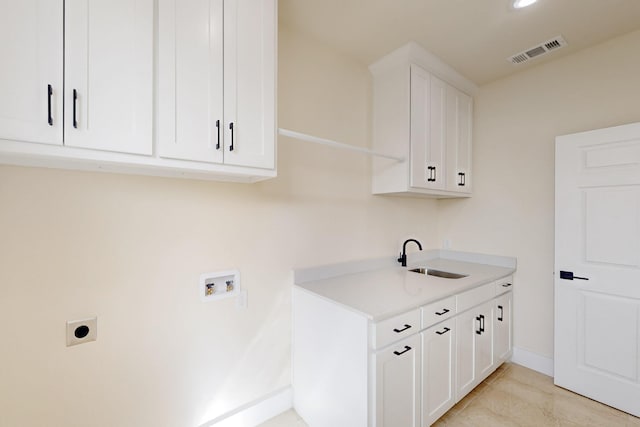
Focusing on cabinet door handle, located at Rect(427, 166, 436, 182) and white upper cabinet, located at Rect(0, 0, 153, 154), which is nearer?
white upper cabinet, located at Rect(0, 0, 153, 154)

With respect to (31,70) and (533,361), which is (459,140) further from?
(31,70)

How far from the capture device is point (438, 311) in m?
1.67

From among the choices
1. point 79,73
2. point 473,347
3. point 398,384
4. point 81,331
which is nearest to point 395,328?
point 398,384

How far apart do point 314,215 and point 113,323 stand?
1283mm

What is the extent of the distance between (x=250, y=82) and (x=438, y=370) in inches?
77.0

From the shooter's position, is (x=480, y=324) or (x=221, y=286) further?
(x=480, y=324)

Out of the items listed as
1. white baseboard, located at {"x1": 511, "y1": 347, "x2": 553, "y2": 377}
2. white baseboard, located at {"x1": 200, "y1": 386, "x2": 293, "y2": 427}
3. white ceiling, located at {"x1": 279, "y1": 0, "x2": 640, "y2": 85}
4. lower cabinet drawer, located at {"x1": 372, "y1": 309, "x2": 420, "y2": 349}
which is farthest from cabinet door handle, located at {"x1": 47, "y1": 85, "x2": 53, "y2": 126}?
white baseboard, located at {"x1": 511, "y1": 347, "x2": 553, "y2": 377}

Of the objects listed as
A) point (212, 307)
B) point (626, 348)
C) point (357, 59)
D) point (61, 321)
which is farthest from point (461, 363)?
point (357, 59)

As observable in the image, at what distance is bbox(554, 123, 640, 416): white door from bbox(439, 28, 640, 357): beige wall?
0.67 ft

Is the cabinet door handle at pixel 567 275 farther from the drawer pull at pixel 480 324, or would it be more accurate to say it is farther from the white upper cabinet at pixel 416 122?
the white upper cabinet at pixel 416 122

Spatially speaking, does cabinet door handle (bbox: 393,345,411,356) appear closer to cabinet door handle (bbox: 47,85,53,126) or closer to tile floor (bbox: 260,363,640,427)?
tile floor (bbox: 260,363,640,427)

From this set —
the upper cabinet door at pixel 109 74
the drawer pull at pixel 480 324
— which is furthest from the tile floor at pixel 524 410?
the upper cabinet door at pixel 109 74

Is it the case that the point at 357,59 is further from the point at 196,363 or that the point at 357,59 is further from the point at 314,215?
the point at 196,363

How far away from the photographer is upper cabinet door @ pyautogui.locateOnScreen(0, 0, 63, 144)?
83cm
